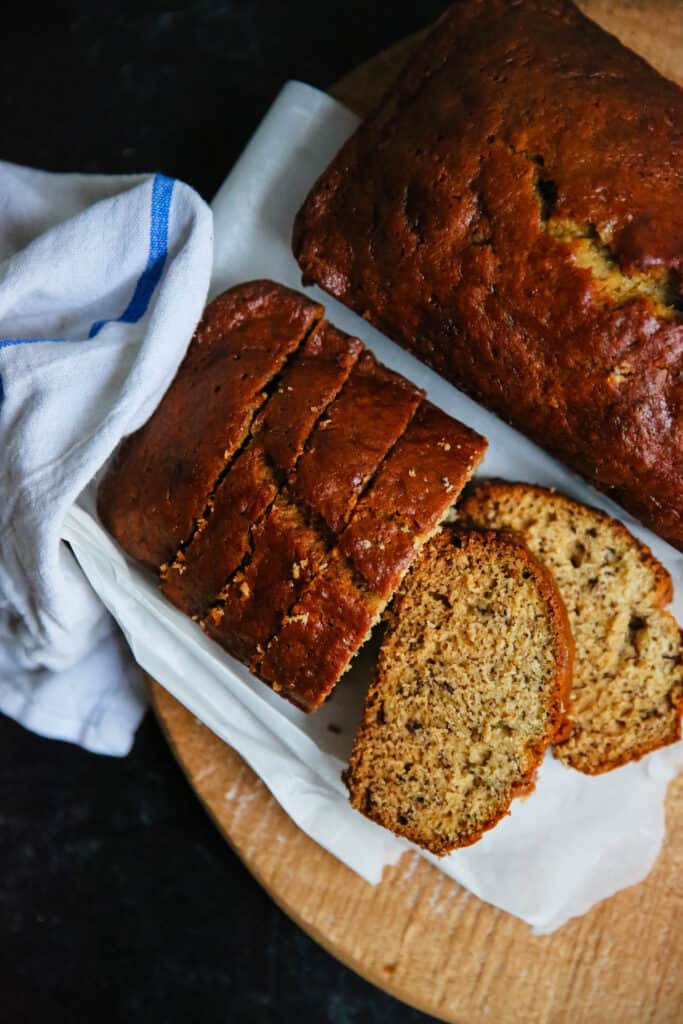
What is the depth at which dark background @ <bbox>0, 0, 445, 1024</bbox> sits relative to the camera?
3.02 metres

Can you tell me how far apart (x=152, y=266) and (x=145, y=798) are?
173cm

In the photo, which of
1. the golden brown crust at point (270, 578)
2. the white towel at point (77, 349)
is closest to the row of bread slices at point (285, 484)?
the golden brown crust at point (270, 578)

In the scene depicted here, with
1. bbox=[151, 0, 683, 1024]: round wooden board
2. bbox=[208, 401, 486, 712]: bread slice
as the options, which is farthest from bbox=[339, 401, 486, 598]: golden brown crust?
bbox=[151, 0, 683, 1024]: round wooden board

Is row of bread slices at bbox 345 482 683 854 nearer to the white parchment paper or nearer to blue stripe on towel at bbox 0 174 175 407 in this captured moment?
the white parchment paper

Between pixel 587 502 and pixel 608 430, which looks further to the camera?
pixel 587 502

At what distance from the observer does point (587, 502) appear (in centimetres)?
268

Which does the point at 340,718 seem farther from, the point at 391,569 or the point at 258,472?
the point at 258,472

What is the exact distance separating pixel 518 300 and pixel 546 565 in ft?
2.63

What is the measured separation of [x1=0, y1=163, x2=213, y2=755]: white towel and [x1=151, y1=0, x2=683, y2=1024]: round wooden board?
0.78 meters

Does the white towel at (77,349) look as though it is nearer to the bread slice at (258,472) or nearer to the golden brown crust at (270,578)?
the bread slice at (258,472)

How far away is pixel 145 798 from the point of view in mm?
3062

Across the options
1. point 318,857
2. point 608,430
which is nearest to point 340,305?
point 608,430

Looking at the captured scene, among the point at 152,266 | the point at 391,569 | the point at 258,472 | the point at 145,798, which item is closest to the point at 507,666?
the point at 391,569

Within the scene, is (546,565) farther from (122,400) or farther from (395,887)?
(122,400)
